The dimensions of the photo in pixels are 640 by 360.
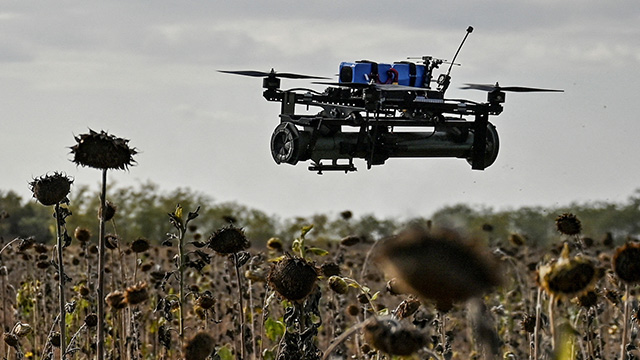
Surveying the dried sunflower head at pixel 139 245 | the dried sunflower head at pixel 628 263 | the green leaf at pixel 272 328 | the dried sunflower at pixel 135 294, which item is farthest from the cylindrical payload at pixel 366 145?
the dried sunflower head at pixel 628 263

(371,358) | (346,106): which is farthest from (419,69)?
(371,358)

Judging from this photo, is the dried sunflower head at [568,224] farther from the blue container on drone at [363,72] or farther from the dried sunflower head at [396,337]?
the blue container on drone at [363,72]

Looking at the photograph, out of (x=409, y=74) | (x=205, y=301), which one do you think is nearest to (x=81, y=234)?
(x=205, y=301)

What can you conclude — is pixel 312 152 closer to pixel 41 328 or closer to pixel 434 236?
pixel 41 328

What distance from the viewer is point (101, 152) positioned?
13.9 feet

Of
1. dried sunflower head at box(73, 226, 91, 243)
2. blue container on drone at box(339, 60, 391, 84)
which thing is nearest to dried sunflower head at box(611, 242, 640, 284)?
dried sunflower head at box(73, 226, 91, 243)

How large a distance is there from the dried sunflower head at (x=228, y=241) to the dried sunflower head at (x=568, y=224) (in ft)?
6.32

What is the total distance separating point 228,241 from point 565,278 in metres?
2.33

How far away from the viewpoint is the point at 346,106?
1009cm

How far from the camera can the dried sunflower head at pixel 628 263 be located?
11.6 ft

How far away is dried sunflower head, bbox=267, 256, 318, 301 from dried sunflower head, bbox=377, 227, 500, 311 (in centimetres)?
183

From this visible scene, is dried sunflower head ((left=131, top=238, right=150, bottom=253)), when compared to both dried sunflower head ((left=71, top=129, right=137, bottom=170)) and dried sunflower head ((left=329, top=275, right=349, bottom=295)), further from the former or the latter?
dried sunflower head ((left=71, top=129, right=137, bottom=170))

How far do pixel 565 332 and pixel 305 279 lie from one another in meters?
1.51

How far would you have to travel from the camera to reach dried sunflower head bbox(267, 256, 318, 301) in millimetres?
4586
